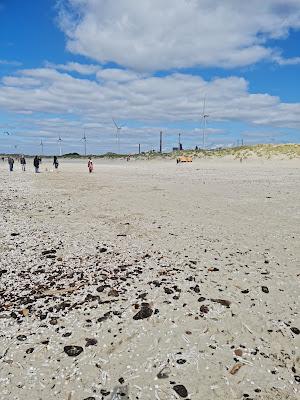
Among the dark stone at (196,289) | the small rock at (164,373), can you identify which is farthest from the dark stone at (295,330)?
the small rock at (164,373)

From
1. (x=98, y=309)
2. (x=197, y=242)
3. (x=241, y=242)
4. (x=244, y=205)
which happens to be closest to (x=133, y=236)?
(x=197, y=242)

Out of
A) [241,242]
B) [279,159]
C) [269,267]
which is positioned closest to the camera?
[269,267]

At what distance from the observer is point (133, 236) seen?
1067 centimetres

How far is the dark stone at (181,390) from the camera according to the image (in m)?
3.97

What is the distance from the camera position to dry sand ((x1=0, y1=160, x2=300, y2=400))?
4.18 meters

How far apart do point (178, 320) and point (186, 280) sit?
1580mm

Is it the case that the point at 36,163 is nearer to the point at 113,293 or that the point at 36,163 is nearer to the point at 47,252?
the point at 47,252

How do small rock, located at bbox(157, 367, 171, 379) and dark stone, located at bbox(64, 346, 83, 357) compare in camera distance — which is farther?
dark stone, located at bbox(64, 346, 83, 357)

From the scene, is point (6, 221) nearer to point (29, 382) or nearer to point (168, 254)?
point (168, 254)

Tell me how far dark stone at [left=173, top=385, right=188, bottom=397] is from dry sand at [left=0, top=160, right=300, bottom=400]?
20 millimetres

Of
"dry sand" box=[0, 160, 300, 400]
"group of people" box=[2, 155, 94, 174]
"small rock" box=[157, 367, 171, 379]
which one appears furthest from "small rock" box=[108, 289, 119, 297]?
"group of people" box=[2, 155, 94, 174]

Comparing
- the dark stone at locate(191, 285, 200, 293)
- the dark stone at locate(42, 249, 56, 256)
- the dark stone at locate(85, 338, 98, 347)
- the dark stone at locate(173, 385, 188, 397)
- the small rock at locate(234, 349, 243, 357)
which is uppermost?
the dark stone at locate(42, 249, 56, 256)

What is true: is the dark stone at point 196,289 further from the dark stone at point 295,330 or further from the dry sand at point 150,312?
the dark stone at point 295,330

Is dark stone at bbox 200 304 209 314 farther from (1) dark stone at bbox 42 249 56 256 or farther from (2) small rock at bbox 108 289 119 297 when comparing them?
(1) dark stone at bbox 42 249 56 256
